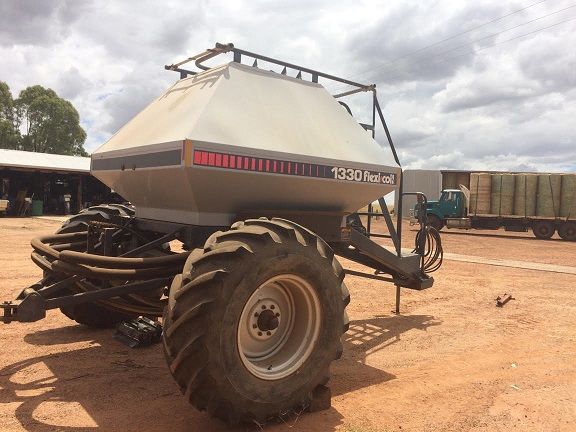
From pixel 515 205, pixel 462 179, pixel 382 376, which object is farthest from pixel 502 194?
pixel 382 376

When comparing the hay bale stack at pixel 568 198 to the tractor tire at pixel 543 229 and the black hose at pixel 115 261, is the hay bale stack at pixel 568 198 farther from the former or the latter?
the black hose at pixel 115 261

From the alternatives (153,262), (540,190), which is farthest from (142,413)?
(540,190)

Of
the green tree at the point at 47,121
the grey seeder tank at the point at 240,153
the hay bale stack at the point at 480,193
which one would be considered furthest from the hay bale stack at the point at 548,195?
the green tree at the point at 47,121

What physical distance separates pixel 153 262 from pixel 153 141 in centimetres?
101

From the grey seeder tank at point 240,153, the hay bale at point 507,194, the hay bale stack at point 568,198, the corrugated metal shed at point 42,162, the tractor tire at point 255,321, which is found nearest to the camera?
the tractor tire at point 255,321

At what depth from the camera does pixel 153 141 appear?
3.85 metres

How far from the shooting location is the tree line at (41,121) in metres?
45.4

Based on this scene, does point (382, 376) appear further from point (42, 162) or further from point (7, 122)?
point (7, 122)

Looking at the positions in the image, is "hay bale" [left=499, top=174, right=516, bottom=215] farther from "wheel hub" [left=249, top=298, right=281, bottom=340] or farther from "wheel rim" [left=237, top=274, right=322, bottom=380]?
"wheel hub" [left=249, top=298, right=281, bottom=340]

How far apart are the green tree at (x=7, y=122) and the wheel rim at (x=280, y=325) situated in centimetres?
4972

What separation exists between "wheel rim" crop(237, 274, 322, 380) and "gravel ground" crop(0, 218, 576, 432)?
420 mm

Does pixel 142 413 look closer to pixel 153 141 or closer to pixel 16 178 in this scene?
pixel 153 141

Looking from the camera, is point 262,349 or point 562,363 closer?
point 262,349

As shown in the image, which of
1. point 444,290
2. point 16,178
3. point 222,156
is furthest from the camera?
point 16,178
